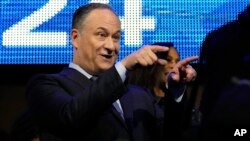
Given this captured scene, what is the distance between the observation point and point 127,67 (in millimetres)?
899

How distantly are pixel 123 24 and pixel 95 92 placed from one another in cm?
101

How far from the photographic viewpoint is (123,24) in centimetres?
188

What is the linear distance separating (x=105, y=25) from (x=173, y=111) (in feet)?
0.82

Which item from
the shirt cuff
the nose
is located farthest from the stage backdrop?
the shirt cuff

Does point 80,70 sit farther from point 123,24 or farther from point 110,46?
point 123,24

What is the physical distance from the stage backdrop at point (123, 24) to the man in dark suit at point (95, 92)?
72 centimetres

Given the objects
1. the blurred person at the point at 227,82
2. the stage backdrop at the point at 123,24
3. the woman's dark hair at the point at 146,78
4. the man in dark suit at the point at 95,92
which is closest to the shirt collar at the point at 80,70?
the man in dark suit at the point at 95,92

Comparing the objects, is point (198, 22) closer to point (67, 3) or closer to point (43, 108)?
point (67, 3)

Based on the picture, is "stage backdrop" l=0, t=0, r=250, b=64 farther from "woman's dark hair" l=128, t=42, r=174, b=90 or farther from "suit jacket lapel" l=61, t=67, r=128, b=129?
"suit jacket lapel" l=61, t=67, r=128, b=129

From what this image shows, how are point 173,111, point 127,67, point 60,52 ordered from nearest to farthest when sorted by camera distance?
point 127,67 → point 173,111 → point 60,52

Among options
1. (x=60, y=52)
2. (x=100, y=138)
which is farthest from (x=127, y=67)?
(x=60, y=52)

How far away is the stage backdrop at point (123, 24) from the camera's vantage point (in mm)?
1880

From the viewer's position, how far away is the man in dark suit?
0.90 m

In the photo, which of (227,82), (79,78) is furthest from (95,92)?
(227,82)
